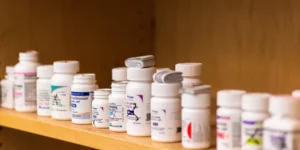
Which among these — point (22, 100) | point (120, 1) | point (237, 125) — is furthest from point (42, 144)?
point (237, 125)

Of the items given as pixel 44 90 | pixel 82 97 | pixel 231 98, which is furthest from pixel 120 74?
pixel 231 98

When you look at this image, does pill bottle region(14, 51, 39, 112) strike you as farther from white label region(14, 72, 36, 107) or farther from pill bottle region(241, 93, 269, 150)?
pill bottle region(241, 93, 269, 150)

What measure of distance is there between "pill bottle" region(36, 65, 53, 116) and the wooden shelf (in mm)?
22

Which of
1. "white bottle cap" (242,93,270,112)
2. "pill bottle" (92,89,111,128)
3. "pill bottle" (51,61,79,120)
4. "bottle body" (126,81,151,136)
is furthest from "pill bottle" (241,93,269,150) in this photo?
"pill bottle" (51,61,79,120)

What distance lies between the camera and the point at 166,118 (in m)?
0.90

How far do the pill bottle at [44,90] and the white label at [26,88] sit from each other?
0.05 meters

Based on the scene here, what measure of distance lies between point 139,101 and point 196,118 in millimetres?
140

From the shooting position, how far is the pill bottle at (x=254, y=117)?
2.47 ft

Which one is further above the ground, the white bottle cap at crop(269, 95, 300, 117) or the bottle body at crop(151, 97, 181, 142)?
the white bottle cap at crop(269, 95, 300, 117)

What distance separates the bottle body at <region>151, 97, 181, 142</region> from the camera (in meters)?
0.90

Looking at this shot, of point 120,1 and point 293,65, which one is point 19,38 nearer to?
point 120,1

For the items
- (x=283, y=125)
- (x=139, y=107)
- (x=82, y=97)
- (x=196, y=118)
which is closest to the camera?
(x=283, y=125)

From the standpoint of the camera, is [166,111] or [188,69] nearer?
[166,111]

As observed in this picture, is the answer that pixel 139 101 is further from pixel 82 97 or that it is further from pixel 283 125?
pixel 283 125
